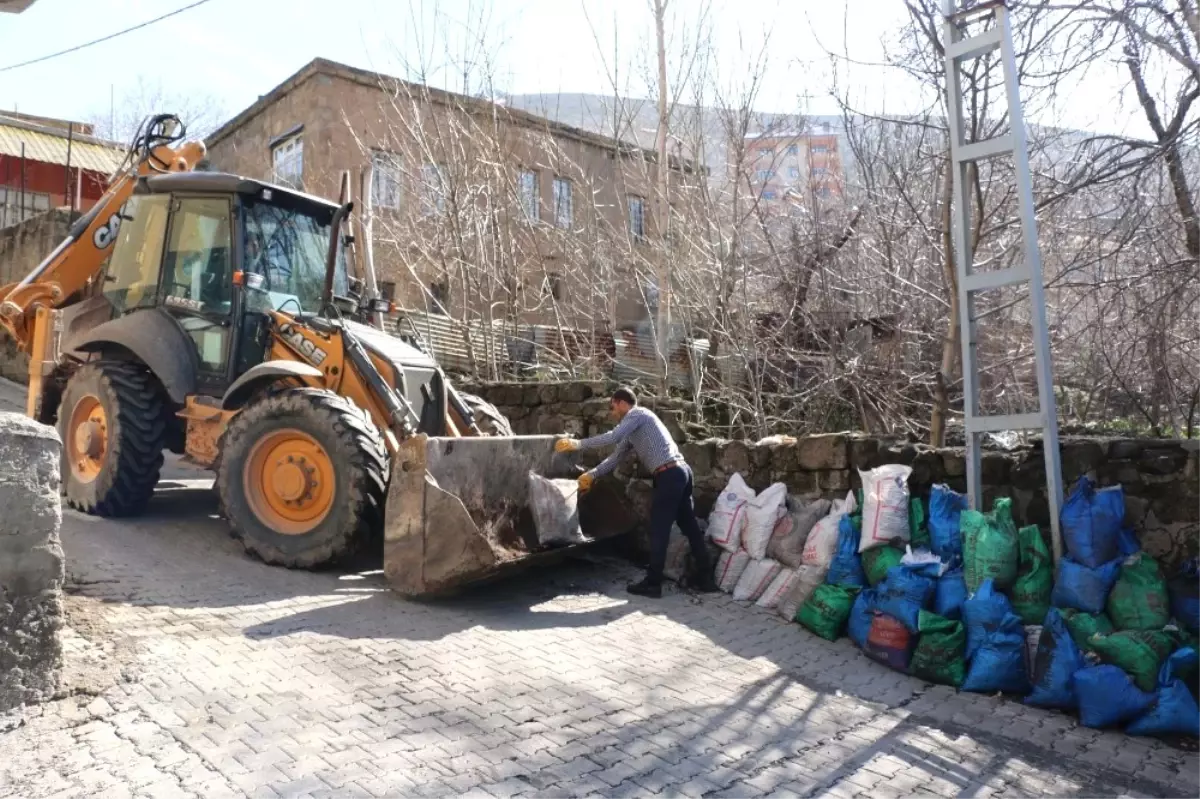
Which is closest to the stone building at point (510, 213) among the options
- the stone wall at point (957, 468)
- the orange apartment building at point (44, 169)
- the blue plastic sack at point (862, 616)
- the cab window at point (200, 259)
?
the stone wall at point (957, 468)

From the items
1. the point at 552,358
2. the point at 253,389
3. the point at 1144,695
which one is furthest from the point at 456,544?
the point at 552,358

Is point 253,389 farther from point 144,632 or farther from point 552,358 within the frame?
point 552,358

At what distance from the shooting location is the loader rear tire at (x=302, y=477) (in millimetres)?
5719

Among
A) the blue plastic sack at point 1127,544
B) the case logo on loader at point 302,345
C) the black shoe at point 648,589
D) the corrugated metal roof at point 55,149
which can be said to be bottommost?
the black shoe at point 648,589

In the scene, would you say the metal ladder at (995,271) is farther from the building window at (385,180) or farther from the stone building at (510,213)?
the building window at (385,180)

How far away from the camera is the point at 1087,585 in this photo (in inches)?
184

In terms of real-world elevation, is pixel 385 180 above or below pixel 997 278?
above

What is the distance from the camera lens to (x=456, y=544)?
17.2ft

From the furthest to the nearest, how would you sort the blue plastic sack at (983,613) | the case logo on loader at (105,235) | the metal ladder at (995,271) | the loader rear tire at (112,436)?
the case logo on loader at (105,235)
the loader rear tire at (112,436)
the metal ladder at (995,271)
the blue plastic sack at (983,613)

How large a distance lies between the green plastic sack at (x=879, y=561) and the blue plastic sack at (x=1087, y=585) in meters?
0.90

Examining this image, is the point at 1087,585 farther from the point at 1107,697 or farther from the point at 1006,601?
the point at 1107,697

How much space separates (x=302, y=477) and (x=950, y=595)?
402cm

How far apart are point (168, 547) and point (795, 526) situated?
4.26 metres

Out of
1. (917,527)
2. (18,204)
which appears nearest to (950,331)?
(917,527)
